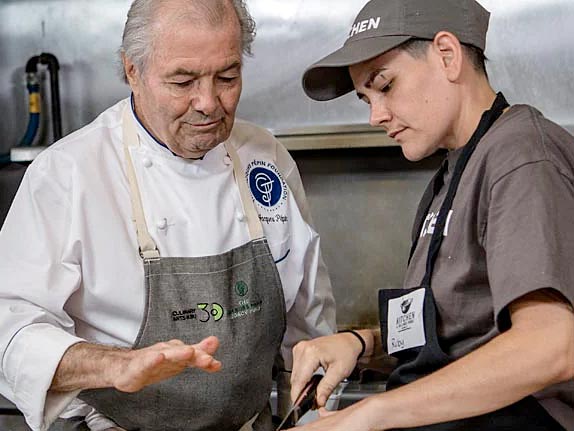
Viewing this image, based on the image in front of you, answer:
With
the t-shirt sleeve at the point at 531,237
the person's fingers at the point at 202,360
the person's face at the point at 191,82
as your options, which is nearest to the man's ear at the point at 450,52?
the t-shirt sleeve at the point at 531,237

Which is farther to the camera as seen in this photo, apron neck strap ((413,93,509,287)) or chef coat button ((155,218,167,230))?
chef coat button ((155,218,167,230))

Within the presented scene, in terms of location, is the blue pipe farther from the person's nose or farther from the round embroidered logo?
the person's nose

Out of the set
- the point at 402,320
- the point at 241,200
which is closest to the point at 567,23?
the point at 241,200

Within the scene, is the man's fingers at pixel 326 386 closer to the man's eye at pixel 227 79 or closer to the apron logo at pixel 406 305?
the apron logo at pixel 406 305

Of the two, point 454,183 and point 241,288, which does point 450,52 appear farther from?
point 241,288

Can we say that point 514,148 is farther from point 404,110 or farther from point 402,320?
point 402,320

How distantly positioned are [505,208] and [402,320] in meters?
0.30

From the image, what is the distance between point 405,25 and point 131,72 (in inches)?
21.1

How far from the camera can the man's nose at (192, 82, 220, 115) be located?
1.47 m

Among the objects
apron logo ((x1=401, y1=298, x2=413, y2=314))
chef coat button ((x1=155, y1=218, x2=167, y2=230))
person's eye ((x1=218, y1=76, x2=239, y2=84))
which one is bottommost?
apron logo ((x1=401, y1=298, x2=413, y2=314))

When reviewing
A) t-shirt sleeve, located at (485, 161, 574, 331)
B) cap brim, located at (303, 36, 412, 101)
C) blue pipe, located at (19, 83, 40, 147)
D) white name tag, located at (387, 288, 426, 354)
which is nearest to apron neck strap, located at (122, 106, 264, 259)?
cap brim, located at (303, 36, 412, 101)

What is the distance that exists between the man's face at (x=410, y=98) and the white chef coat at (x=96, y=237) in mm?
421

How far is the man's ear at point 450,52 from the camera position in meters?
1.22

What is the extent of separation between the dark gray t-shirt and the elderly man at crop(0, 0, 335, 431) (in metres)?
0.41
